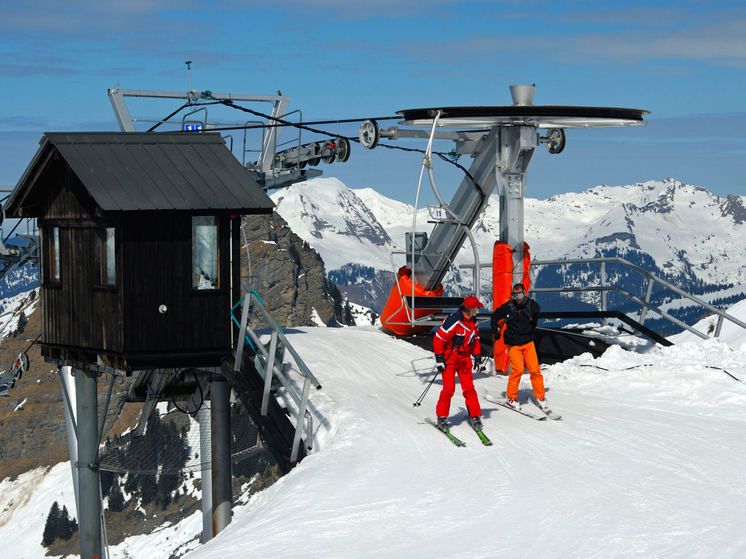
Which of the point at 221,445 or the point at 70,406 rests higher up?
the point at 70,406

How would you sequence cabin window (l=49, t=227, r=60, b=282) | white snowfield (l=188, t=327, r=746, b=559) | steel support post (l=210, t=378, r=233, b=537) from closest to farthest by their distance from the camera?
white snowfield (l=188, t=327, r=746, b=559), cabin window (l=49, t=227, r=60, b=282), steel support post (l=210, t=378, r=233, b=537)

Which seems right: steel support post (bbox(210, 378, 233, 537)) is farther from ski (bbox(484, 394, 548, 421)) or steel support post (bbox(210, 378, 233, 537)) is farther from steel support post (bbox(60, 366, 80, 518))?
ski (bbox(484, 394, 548, 421))

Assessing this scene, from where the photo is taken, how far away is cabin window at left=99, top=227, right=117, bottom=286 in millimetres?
15801

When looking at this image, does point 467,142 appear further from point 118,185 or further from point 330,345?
point 118,185

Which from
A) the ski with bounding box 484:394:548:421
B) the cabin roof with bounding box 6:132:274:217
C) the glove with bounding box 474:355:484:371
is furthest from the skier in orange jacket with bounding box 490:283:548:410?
the cabin roof with bounding box 6:132:274:217

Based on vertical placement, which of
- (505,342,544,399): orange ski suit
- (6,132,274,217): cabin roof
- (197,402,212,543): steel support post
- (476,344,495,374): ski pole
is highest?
(6,132,274,217): cabin roof

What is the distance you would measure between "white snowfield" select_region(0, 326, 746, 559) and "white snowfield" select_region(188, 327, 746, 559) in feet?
0.09

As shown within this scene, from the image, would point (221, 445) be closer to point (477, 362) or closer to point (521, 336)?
point (477, 362)

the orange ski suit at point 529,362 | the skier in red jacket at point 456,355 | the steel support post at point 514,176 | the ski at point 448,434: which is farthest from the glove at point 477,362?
the skier in red jacket at point 456,355

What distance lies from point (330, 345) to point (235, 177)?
19.6 feet

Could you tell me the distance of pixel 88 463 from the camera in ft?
58.5

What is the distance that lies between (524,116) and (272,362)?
8087 millimetres

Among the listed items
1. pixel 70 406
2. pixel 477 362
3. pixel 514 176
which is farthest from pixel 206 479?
pixel 514 176

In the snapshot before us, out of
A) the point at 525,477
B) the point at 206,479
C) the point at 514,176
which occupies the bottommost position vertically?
the point at 206,479
